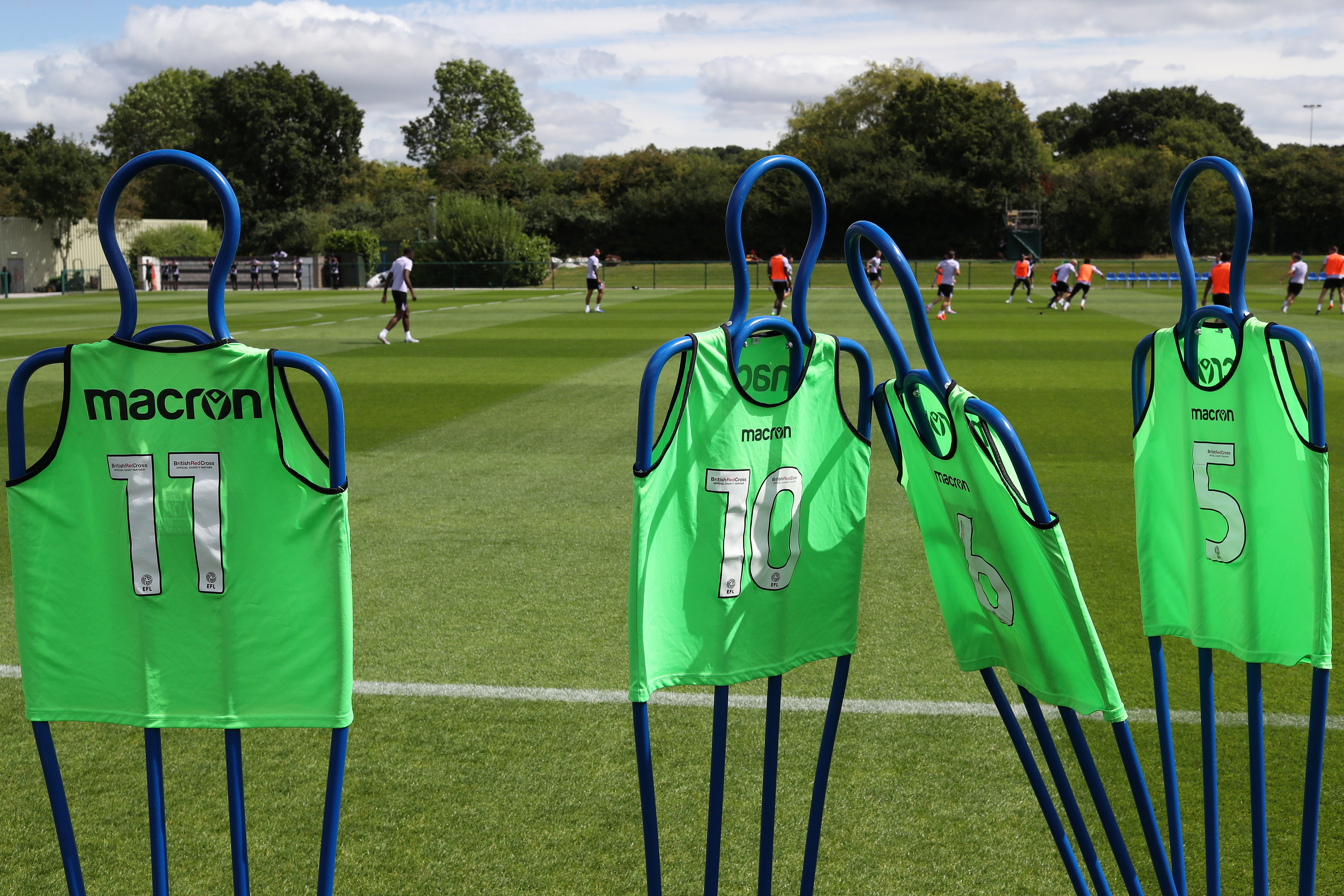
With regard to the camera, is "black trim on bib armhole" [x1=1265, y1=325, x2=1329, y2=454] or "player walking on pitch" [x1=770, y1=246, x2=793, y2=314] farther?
"player walking on pitch" [x1=770, y1=246, x2=793, y2=314]

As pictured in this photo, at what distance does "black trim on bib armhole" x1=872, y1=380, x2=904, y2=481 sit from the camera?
8.39ft

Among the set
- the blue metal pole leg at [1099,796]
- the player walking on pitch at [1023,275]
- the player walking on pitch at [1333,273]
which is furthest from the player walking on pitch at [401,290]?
the player walking on pitch at [1333,273]

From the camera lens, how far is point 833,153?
7550cm

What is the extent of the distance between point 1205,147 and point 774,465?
306ft

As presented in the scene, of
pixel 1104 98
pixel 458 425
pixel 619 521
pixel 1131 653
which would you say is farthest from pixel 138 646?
pixel 1104 98

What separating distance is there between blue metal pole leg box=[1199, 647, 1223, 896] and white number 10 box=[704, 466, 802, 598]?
1102 mm

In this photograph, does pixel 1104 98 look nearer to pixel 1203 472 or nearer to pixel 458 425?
pixel 458 425

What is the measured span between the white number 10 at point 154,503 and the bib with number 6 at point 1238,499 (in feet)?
6.83

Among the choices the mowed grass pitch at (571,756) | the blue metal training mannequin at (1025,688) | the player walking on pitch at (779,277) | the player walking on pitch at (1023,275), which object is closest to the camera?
the blue metal training mannequin at (1025,688)

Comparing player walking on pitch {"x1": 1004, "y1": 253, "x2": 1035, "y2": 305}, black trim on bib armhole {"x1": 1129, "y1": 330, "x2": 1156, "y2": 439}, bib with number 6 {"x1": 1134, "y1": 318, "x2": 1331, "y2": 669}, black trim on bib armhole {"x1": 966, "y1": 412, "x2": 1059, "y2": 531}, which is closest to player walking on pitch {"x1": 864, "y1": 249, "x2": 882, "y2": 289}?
player walking on pitch {"x1": 1004, "y1": 253, "x2": 1035, "y2": 305}

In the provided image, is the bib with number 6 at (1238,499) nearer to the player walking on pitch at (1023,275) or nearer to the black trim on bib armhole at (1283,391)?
the black trim on bib armhole at (1283,391)

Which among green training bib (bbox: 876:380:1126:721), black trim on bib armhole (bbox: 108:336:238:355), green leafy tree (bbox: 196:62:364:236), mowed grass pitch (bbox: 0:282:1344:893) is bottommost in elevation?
mowed grass pitch (bbox: 0:282:1344:893)

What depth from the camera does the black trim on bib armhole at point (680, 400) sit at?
7.70 ft

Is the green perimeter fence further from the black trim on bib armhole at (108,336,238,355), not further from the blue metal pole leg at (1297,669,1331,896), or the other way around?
the black trim on bib armhole at (108,336,238,355)
